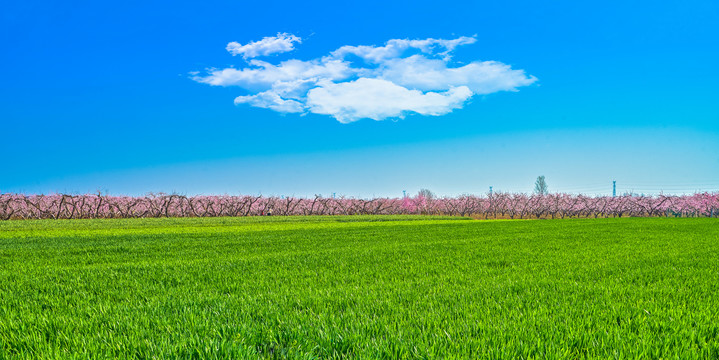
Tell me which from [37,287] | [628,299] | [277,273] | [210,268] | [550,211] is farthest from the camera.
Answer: [550,211]

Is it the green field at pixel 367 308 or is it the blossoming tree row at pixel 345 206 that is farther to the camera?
the blossoming tree row at pixel 345 206

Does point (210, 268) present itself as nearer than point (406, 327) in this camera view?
No

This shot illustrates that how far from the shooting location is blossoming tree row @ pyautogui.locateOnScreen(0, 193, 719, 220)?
34.2 metres

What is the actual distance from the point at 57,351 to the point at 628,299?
4880 millimetres

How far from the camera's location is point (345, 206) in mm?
50375

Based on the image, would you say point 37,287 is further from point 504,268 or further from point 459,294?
point 504,268

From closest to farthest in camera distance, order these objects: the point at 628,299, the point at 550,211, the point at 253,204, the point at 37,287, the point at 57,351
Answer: the point at 57,351
the point at 628,299
the point at 37,287
the point at 253,204
the point at 550,211

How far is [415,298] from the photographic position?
14.9ft

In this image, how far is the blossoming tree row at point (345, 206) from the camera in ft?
112

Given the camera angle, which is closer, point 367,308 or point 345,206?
point 367,308

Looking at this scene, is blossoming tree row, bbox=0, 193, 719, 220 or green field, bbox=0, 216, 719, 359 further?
blossoming tree row, bbox=0, 193, 719, 220

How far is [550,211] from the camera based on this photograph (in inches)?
2068

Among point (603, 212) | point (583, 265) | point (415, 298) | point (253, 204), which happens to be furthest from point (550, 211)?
point (415, 298)

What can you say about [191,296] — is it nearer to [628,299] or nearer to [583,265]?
[628,299]
